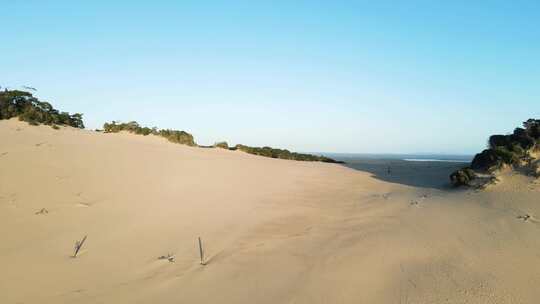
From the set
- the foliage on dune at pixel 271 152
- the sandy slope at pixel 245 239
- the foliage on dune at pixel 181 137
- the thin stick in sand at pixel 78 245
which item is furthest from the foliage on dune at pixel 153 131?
the thin stick in sand at pixel 78 245

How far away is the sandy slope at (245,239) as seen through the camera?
311 centimetres

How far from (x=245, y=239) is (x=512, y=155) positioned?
5.69 metres

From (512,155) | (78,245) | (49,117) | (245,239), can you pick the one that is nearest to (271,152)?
(49,117)

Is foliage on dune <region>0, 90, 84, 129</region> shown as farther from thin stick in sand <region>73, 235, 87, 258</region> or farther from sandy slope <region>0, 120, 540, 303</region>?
thin stick in sand <region>73, 235, 87, 258</region>

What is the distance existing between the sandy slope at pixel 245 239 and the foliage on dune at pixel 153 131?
6299 millimetres

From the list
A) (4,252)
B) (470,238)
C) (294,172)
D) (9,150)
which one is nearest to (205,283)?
(4,252)

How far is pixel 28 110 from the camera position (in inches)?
440

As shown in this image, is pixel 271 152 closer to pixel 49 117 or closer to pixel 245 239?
pixel 49 117

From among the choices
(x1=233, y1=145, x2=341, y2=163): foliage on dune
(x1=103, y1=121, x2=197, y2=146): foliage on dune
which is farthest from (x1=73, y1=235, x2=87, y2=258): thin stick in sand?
(x1=233, y1=145, x2=341, y2=163): foliage on dune

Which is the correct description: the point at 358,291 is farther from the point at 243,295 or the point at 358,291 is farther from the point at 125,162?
the point at 125,162

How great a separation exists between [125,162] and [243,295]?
19.7 feet

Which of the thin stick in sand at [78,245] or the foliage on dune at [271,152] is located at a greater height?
the foliage on dune at [271,152]

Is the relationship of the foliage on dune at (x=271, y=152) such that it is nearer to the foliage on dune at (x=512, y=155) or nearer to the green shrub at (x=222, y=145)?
the green shrub at (x=222, y=145)

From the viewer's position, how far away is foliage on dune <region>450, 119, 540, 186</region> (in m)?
6.61
